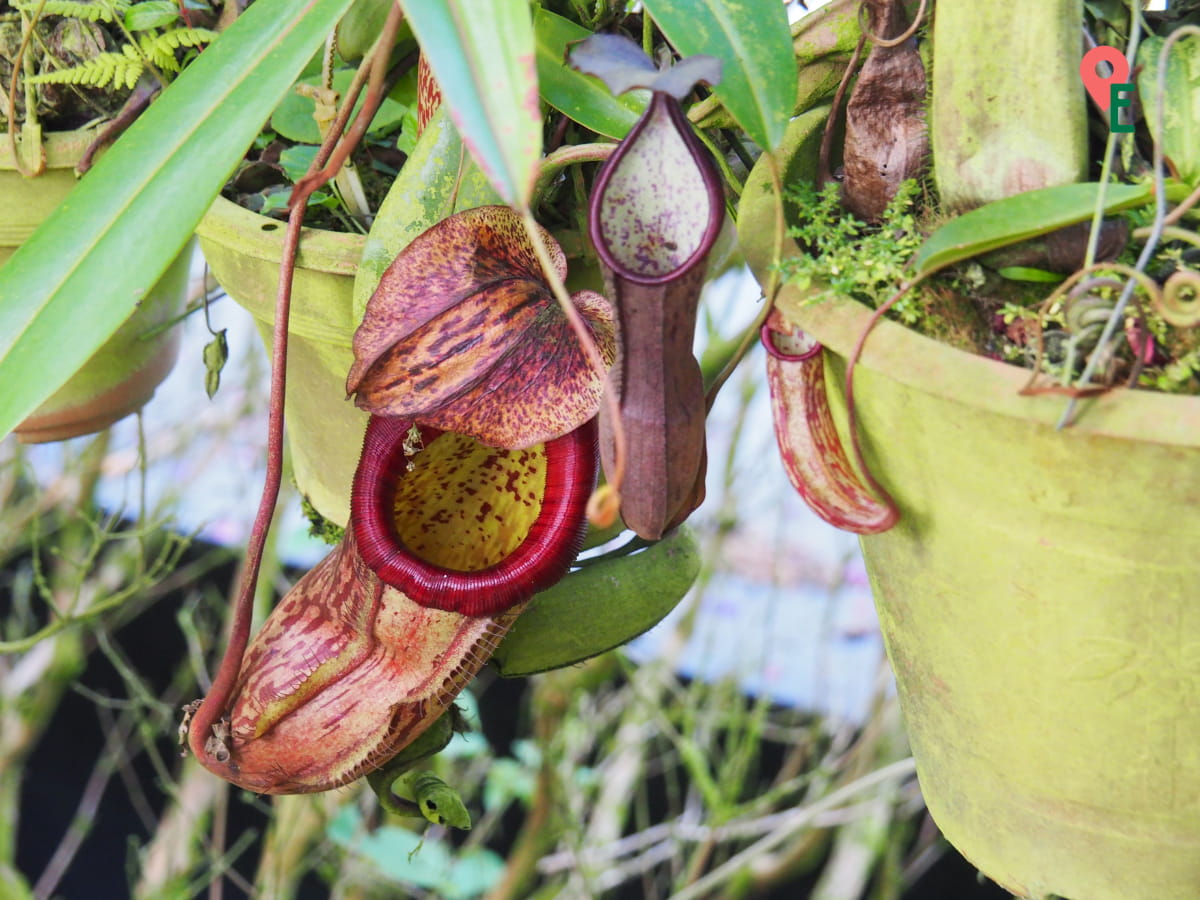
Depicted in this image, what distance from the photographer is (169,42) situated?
0.78 meters

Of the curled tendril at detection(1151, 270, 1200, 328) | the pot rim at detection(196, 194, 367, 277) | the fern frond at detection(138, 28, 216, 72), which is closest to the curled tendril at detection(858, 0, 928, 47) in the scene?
the curled tendril at detection(1151, 270, 1200, 328)

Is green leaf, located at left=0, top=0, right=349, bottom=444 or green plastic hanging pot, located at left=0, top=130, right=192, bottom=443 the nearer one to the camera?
green leaf, located at left=0, top=0, right=349, bottom=444

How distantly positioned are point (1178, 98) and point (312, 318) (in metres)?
0.46

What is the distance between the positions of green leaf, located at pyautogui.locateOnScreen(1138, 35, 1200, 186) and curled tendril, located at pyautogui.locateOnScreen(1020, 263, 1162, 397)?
0.08 meters

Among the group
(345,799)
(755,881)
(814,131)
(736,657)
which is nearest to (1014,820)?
(814,131)

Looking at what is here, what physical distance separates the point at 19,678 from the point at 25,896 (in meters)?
0.58

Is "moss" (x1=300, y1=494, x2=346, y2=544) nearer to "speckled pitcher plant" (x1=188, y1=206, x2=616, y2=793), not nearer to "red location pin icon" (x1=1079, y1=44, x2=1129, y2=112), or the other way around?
"speckled pitcher plant" (x1=188, y1=206, x2=616, y2=793)

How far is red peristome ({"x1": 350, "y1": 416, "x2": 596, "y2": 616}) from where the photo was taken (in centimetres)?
61

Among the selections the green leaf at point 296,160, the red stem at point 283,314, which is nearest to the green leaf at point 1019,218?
the red stem at point 283,314

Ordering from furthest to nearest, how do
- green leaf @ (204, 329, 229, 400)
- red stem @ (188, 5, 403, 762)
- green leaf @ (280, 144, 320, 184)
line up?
green leaf @ (204, 329, 229, 400) < green leaf @ (280, 144, 320, 184) < red stem @ (188, 5, 403, 762)

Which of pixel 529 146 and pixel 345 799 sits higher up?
pixel 529 146

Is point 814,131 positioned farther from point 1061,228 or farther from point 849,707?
point 849,707

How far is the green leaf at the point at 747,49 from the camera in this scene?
471 mm

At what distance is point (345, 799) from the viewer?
1532 mm
